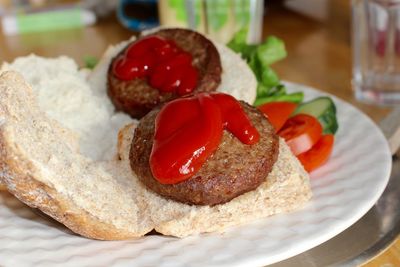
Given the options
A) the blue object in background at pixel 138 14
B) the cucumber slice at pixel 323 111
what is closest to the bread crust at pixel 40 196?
the cucumber slice at pixel 323 111

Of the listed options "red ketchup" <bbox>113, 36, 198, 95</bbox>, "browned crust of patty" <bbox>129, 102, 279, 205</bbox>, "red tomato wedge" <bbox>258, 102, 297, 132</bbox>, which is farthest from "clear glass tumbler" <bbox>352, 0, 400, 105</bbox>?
"browned crust of patty" <bbox>129, 102, 279, 205</bbox>

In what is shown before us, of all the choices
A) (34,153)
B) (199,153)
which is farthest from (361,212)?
(34,153)

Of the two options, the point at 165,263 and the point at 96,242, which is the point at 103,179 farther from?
the point at 165,263

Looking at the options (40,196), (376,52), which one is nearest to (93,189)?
(40,196)

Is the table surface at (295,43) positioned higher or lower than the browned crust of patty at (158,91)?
lower

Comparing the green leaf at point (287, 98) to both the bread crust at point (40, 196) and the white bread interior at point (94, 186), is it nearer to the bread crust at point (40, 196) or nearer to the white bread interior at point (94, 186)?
the white bread interior at point (94, 186)

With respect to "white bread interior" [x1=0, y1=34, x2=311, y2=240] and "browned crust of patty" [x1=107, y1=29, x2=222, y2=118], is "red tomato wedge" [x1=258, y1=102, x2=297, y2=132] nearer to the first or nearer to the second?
"browned crust of patty" [x1=107, y1=29, x2=222, y2=118]

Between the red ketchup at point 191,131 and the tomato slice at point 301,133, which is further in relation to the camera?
the tomato slice at point 301,133
